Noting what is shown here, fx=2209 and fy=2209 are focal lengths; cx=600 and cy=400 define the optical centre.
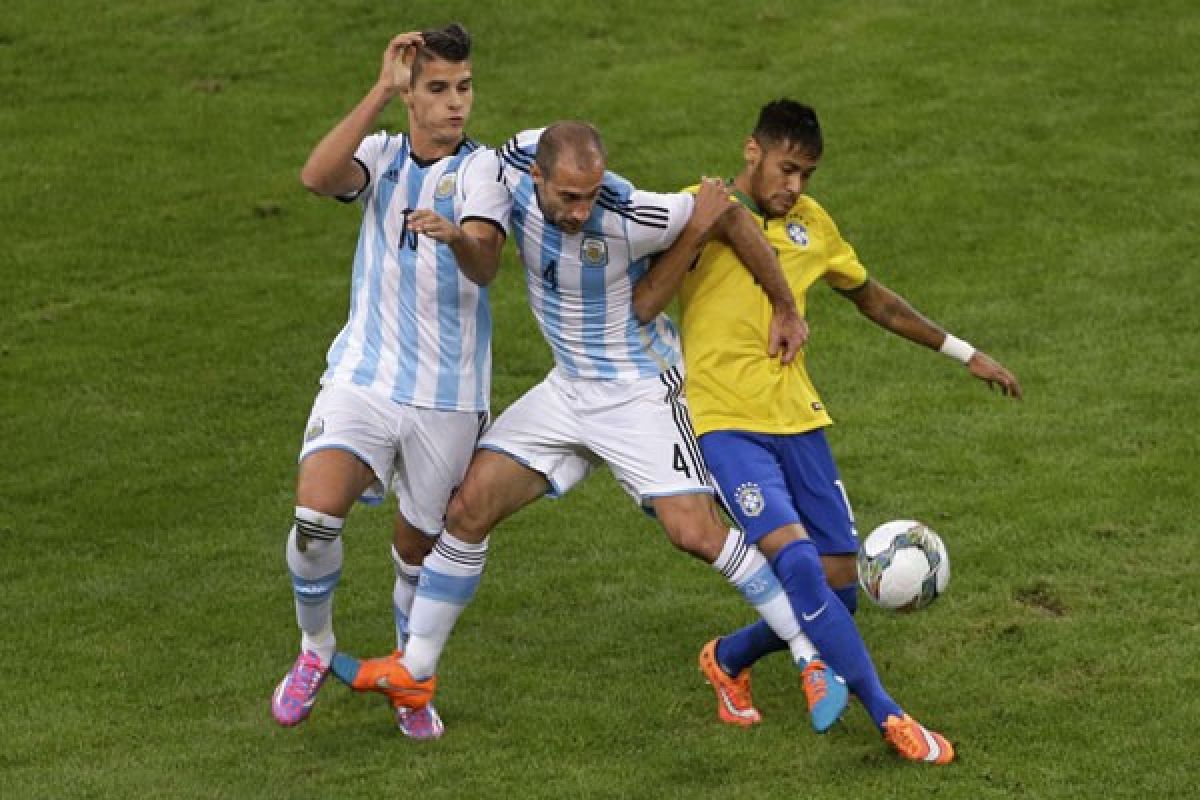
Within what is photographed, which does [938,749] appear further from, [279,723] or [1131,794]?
[279,723]

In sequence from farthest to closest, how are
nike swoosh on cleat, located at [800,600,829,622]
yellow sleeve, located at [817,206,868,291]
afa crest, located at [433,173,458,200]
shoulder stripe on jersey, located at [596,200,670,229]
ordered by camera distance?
yellow sleeve, located at [817,206,868,291]
afa crest, located at [433,173,458,200]
shoulder stripe on jersey, located at [596,200,670,229]
nike swoosh on cleat, located at [800,600,829,622]

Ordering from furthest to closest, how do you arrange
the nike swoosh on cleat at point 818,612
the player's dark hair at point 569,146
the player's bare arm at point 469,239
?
the nike swoosh on cleat at point 818,612 → the player's dark hair at point 569,146 → the player's bare arm at point 469,239

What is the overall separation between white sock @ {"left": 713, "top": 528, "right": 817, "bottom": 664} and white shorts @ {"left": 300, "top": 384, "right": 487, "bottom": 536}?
1166 millimetres

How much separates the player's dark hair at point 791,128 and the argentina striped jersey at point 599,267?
42 cm

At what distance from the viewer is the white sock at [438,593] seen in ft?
28.0

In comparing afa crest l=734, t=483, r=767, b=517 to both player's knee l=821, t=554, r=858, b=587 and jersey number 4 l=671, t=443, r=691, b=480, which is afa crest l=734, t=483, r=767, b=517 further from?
player's knee l=821, t=554, r=858, b=587

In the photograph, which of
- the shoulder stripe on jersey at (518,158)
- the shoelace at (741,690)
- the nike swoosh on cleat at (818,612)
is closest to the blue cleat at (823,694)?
the nike swoosh on cleat at (818,612)

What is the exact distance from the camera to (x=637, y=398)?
8.54m

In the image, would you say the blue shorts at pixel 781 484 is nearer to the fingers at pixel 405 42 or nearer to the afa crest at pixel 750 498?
the afa crest at pixel 750 498

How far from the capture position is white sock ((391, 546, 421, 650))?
9.09 metres

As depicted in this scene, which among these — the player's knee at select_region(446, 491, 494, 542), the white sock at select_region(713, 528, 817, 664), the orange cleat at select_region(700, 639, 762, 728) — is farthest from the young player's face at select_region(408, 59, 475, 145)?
the orange cleat at select_region(700, 639, 762, 728)

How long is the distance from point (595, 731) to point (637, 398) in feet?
4.34

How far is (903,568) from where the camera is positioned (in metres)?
8.45

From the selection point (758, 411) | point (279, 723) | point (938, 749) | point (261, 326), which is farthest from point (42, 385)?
point (938, 749)
